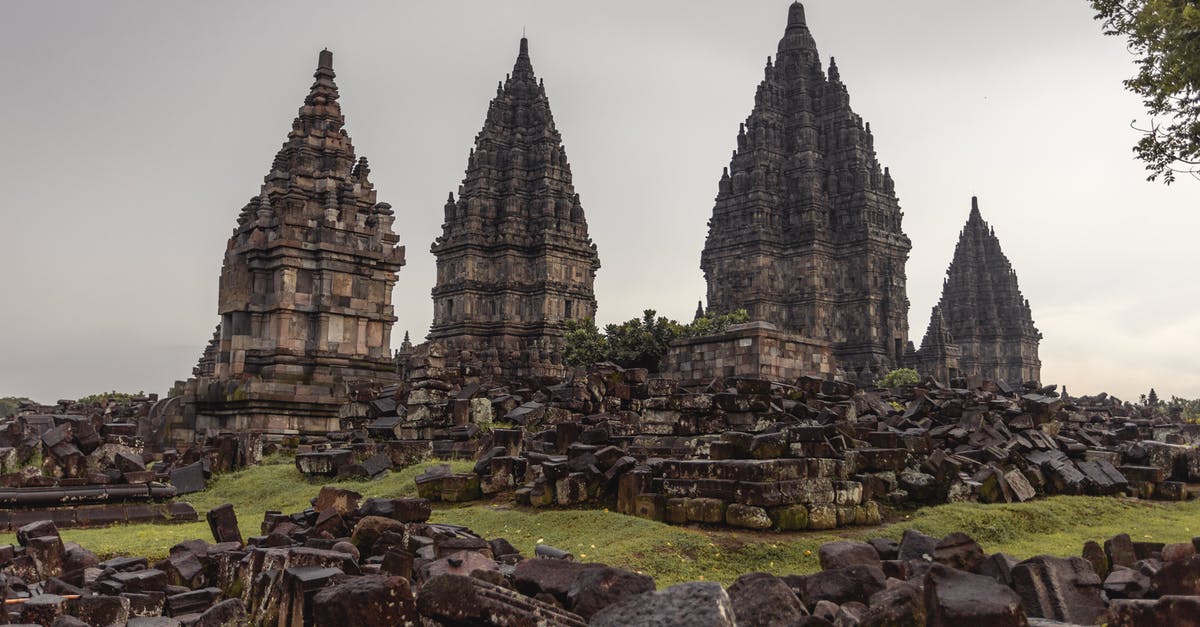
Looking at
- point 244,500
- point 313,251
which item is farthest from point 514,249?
point 244,500

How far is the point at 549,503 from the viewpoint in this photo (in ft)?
30.2

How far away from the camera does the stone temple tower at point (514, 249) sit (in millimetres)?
38344

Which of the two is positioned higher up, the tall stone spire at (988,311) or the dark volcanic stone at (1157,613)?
the tall stone spire at (988,311)

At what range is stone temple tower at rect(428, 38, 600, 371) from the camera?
126 feet

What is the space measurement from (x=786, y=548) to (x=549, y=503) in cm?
284

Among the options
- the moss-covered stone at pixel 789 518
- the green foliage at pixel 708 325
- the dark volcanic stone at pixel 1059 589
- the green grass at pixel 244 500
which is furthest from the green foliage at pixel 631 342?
the dark volcanic stone at pixel 1059 589

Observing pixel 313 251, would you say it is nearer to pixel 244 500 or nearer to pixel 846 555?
pixel 244 500

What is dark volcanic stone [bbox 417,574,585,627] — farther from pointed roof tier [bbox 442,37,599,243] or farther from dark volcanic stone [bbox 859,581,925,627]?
pointed roof tier [bbox 442,37,599,243]

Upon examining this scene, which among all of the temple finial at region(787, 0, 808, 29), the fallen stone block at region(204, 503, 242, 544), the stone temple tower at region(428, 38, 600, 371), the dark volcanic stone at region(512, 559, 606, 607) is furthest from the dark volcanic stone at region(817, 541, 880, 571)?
the temple finial at region(787, 0, 808, 29)

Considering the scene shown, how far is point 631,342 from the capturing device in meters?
29.7

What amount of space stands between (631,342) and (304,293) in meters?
14.7

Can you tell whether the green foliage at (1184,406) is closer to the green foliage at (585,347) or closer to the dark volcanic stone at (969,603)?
the green foliage at (585,347)

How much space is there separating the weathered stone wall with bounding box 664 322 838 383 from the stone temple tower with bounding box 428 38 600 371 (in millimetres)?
16013

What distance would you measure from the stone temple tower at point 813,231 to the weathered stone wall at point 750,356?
900 inches
